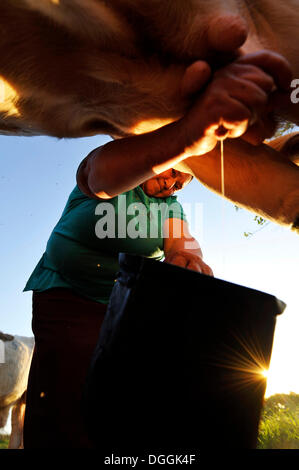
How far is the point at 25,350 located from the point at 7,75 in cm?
394

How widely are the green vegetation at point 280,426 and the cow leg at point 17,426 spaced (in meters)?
2.75

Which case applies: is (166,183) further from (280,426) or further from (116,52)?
(280,426)

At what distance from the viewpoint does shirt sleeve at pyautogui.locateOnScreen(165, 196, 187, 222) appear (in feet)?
4.88

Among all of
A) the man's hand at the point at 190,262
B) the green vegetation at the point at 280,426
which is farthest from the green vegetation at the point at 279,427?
the man's hand at the point at 190,262

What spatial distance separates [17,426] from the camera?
369 centimetres

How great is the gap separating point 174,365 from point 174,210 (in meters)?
1.04

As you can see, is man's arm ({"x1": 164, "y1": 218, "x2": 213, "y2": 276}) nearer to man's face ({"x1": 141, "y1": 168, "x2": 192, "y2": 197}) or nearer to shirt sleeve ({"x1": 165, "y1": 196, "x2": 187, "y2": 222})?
shirt sleeve ({"x1": 165, "y1": 196, "x2": 187, "y2": 222})

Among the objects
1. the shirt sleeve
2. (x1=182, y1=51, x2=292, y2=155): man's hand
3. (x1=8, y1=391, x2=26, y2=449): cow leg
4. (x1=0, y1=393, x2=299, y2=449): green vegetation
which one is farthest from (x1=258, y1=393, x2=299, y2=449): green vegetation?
(x1=182, y1=51, x2=292, y2=155): man's hand

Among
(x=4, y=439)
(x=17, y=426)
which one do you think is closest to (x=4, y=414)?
(x=17, y=426)

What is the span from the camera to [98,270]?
1.30 m

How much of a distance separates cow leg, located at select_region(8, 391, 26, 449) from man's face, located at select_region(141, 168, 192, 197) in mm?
2956

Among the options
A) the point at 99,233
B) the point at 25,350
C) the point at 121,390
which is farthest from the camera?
the point at 25,350
